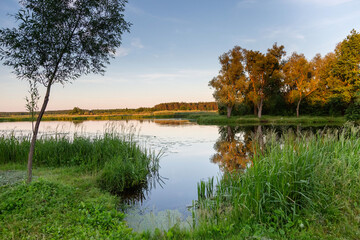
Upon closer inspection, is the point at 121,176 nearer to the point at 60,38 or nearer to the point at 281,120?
the point at 60,38

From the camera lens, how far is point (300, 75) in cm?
3859

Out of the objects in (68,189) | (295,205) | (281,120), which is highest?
(281,120)

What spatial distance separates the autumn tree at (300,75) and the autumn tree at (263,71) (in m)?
2.05

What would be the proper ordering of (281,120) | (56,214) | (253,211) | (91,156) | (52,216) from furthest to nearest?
(281,120) < (91,156) < (56,214) < (52,216) < (253,211)

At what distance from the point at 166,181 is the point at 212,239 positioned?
19.4 ft

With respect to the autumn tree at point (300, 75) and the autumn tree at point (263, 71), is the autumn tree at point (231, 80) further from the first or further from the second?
the autumn tree at point (300, 75)

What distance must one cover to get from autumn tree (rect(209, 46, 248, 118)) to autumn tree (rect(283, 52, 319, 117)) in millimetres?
8169

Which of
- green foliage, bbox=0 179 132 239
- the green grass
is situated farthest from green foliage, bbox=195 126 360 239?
the green grass

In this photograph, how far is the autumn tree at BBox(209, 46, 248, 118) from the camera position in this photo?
1478 inches

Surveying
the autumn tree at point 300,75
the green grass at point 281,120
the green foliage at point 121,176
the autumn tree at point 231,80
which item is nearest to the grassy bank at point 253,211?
the green foliage at point 121,176

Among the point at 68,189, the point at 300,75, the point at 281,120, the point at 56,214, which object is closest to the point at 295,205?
the point at 56,214

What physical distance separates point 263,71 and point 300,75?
7.86 meters

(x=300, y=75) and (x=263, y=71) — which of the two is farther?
(x=300, y=75)

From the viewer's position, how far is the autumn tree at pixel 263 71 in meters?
35.8
